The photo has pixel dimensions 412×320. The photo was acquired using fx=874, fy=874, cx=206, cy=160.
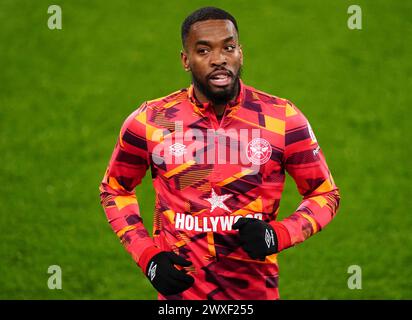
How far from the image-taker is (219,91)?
475 cm

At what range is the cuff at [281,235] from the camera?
460 centimetres

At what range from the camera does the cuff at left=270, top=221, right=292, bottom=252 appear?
181 inches

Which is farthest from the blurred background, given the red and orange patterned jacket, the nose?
the nose

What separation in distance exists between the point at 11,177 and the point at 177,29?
3571 millimetres

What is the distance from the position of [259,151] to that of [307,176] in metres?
0.32

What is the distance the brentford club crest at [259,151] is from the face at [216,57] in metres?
0.29

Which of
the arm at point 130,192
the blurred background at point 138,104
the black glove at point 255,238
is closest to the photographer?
the black glove at point 255,238

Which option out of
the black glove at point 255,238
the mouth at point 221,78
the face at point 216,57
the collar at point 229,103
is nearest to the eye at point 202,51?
the face at point 216,57

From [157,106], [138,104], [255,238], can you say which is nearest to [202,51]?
[157,106]

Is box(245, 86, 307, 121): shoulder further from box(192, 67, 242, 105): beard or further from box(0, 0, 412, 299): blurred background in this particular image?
box(0, 0, 412, 299): blurred background

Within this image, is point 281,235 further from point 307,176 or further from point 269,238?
point 307,176

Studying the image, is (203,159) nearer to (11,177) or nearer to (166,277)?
(166,277)

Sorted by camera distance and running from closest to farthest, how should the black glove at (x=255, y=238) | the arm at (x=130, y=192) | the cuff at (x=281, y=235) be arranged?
the black glove at (x=255, y=238) < the cuff at (x=281, y=235) < the arm at (x=130, y=192)

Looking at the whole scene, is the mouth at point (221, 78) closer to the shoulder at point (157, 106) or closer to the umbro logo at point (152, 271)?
the shoulder at point (157, 106)
